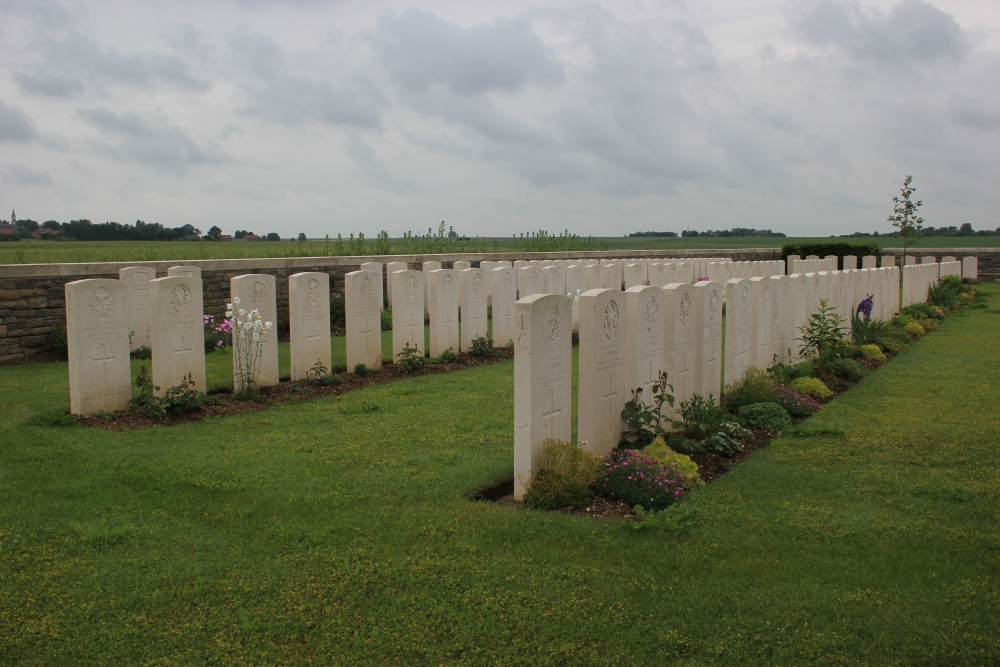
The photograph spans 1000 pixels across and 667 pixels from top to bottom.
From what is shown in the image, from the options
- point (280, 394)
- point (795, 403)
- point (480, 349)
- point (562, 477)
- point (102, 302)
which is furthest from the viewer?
point (480, 349)

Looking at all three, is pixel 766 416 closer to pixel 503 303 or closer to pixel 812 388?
pixel 812 388

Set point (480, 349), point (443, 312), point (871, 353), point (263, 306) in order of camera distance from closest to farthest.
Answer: point (263, 306) < point (871, 353) < point (443, 312) < point (480, 349)

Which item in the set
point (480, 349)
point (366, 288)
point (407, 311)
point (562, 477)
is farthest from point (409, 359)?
point (562, 477)

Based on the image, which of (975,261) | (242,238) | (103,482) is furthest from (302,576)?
(242,238)

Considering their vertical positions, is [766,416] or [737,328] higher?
[737,328]

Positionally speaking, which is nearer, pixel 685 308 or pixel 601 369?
pixel 601 369

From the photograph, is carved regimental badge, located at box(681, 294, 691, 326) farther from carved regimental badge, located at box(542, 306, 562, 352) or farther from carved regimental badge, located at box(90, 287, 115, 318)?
carved regimental badge, located at box(90, 287, 115, 318)

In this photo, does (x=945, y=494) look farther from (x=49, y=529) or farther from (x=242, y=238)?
(x=242, y=238)

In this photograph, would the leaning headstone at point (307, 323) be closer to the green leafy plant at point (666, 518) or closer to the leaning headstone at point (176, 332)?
the leaning headstone at point (176, 332)

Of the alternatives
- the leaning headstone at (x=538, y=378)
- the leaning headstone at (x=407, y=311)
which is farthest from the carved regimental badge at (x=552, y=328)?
the leaning headstone at (x=407, y=311)

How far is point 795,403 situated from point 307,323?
229 inches

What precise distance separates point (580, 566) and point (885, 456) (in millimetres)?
3524

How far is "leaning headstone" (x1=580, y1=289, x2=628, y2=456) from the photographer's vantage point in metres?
6.02

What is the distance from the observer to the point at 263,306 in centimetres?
962
